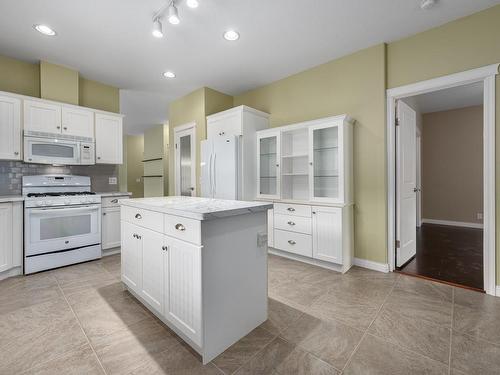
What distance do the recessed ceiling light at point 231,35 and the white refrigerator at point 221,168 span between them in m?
1.26

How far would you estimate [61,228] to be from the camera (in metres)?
3.03

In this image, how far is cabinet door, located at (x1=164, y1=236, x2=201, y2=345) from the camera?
141 cm

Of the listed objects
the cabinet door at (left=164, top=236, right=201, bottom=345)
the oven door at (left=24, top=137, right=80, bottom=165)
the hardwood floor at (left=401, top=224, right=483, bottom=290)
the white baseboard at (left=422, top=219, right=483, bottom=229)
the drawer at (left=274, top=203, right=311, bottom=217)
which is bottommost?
the hardwood floor at (left=401, top=224, right=483, bottom=290)

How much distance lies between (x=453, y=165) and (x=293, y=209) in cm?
467

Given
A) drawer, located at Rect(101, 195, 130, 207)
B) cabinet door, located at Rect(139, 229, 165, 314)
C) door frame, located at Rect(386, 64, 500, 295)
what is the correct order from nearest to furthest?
cabinet door, located at Rect(139, 229, 165, 314) → door frame, located at Rect(386, 64, 500, 295) → drawer, located at Rect(101, 195, 130, 207)

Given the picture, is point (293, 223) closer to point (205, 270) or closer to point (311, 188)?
point (311, 188)

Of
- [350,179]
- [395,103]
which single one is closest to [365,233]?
[350,179]

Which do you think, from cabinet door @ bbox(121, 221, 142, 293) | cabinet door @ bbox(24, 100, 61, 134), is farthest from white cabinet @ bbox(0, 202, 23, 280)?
cabinet door @ bbox(121, 221, 142, 293)

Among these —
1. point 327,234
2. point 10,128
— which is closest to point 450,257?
point 327,234

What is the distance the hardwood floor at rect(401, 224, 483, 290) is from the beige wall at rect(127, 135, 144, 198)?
8417 millimetres

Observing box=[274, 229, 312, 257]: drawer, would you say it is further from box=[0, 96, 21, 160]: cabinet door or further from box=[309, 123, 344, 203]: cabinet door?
box=[0, 96, 21, 160]: cabinet door

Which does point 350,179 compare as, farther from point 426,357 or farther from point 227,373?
point 227,373

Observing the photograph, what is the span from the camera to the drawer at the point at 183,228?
1395 millimetres

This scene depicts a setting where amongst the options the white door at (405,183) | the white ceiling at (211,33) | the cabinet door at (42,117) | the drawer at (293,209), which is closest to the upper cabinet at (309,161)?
the drawer at (293,209)
